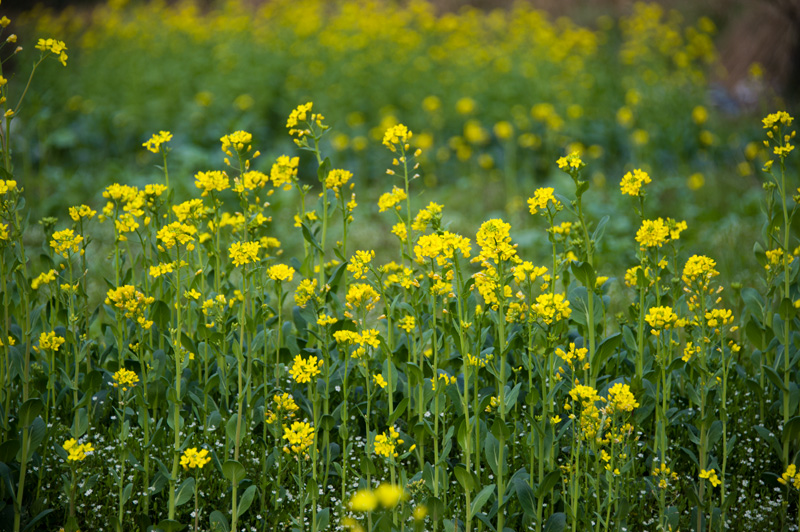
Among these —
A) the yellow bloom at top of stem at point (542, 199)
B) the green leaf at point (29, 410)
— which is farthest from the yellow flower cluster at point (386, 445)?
the green leaf at point (29, 410)

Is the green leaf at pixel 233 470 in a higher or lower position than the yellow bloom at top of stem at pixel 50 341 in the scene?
lower

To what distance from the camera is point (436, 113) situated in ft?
21.2

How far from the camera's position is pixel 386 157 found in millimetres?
6281

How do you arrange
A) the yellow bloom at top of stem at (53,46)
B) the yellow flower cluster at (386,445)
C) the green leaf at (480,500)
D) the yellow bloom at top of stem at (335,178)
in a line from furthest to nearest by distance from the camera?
the yellow bloom at top of stem at (335,178)
the yellow bloom at top of stem at (53,46)
the green leaf at (480,500)
the yellow flower cluster at (386,445)

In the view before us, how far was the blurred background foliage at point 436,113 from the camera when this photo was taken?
5.55m

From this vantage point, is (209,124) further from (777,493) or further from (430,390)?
(777,493)

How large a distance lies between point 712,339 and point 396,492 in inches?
65.2

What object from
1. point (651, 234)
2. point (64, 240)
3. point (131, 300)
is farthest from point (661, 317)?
point (64, 240)

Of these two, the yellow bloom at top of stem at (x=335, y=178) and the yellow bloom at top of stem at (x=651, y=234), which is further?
the yellow bloom at top of stem at (x=335, y=178)

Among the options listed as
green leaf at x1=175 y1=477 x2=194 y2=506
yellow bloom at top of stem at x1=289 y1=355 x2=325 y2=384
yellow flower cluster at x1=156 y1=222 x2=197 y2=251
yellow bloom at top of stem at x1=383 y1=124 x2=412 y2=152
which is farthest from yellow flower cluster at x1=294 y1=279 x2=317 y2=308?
green leaf at x1=175 y1=477 x2=194 y2=506

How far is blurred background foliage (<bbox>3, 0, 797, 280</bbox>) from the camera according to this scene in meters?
5.55

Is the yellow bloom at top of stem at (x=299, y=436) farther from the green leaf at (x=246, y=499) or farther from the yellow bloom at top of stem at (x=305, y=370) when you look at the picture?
the green leaf at (x=246, y=499)

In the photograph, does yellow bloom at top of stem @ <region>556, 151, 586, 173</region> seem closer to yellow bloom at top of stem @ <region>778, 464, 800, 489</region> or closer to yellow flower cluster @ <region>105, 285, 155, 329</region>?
yellow bloom at top of stem @ <region>778, 464, 800, 489</region>

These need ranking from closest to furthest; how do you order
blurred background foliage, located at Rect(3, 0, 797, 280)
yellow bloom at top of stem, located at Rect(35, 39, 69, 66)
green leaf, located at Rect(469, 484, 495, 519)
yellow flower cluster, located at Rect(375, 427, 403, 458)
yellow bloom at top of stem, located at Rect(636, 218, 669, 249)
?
yellow flower cluster, located at Rect(375, 427, 403, 458) < green leaf, located at Rect(469, 484, 495, 519) < yellow bloom at top of stem, located at Rect(636, 218, 669, 249) < yellow bloom at top of stem, located at Rect(35, 39, 69, 66) < blurred background foliage, located at Rect(3, 0, 797, 280)
